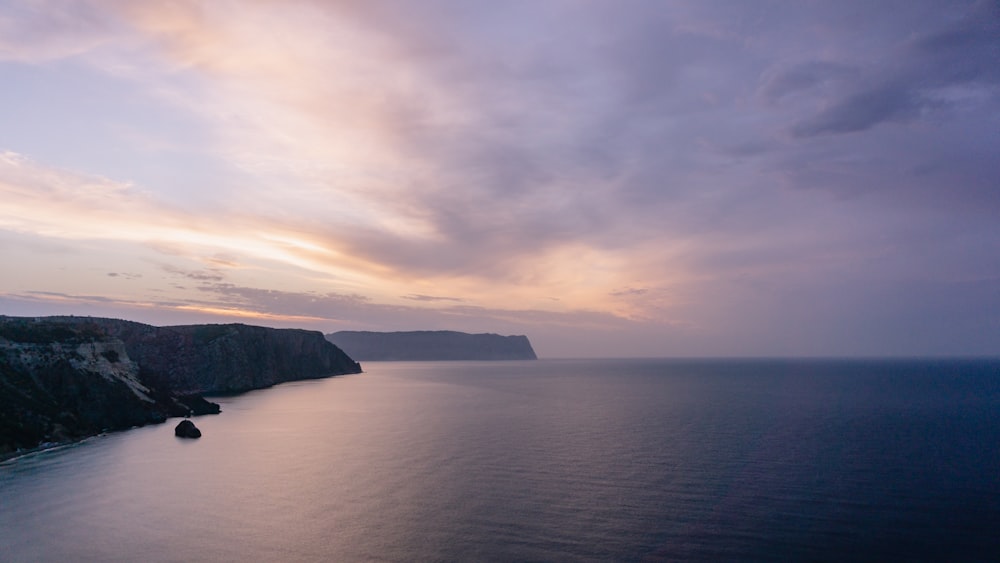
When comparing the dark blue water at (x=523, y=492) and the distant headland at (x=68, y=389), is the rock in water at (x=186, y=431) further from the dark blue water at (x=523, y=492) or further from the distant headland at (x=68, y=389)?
the distant headland at (x=68, y=389)

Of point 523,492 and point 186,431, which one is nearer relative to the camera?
point 523,492

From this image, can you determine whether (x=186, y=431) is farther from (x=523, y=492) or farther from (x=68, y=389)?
(x=523, y=492)

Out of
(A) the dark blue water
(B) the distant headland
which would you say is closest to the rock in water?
(A) the dark blue water

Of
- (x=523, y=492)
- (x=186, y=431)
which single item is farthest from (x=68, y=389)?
(x=523, y=492)

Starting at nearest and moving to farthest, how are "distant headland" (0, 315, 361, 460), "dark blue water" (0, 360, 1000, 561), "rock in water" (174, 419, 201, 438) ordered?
"dark blue water" (0, 360, 1000, 561)
"distant headland" (0, 315, 361, 460)
"rock in water" (174, 419, 201, 438)

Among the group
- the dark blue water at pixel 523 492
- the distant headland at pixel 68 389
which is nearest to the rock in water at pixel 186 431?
the dark blue water at pixel 523 492

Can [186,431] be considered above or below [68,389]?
below

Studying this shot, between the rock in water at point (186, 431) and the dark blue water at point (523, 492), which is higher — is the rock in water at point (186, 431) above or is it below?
below

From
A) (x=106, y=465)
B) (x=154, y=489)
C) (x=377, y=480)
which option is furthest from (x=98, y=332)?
(x=377, y=480)

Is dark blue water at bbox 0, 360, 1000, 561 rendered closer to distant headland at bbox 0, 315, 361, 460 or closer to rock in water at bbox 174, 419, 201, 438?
rock in water at bbox 174, 419, 201, 438
